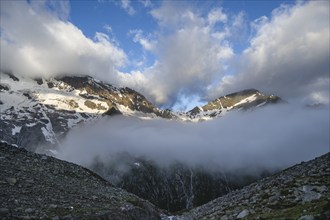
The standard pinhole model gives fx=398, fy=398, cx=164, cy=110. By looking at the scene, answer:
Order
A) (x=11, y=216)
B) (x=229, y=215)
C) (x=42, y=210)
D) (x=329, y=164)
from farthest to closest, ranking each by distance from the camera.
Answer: (x=329, y=164) < (x=229, y=215) < (x=42, y=210) < (x=11, y=216)

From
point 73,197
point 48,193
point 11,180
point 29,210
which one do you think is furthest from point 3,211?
point 73,197

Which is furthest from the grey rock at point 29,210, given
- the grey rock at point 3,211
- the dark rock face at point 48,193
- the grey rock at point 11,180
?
the grey rock at point 11,180

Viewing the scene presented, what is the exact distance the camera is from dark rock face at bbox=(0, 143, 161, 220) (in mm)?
32625

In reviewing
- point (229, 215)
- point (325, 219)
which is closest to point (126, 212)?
point (229, 215)

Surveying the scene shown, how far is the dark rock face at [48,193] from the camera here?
32.6 meters

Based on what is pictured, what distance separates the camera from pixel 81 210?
36969mm

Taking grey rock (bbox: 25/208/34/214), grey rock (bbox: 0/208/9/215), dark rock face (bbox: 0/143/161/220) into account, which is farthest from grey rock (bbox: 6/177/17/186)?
grey rock (bbox: 0/208/9/215)

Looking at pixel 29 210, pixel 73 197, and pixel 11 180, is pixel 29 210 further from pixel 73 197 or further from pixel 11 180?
pixel 73 197

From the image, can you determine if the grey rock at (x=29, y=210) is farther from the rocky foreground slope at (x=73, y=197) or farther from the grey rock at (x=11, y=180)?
the grey rock at (x=11, y=180)

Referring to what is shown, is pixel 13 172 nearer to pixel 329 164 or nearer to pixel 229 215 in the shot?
pixel 229 215

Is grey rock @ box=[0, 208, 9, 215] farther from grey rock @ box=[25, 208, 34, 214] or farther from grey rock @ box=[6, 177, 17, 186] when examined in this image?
grey rock @ box=[6, 177, 17, 186]

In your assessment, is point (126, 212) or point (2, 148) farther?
point (2, 148)

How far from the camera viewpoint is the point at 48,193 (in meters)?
39.9

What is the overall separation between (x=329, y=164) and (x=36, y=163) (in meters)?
40.6
